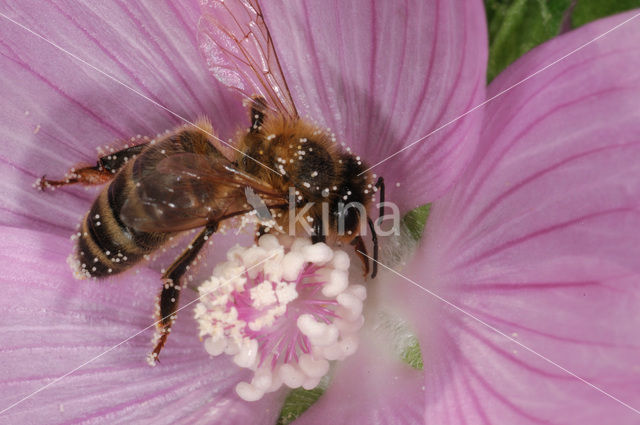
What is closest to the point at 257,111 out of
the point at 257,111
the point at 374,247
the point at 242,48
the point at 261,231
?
the point at 257,111

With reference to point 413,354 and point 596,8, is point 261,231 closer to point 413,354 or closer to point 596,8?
point 413,354

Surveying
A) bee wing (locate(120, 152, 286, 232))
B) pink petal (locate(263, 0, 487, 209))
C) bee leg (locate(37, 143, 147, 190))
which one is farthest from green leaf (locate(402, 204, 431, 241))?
bee leg (locate(37, 143, 147, 190))

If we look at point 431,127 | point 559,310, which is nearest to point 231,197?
point 431,127

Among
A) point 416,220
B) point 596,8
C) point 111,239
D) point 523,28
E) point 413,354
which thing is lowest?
point 111,239

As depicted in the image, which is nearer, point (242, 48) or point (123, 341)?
point (242, 48)

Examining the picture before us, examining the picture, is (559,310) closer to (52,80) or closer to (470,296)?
(470,296)

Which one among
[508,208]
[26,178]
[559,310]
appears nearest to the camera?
[559,310]
